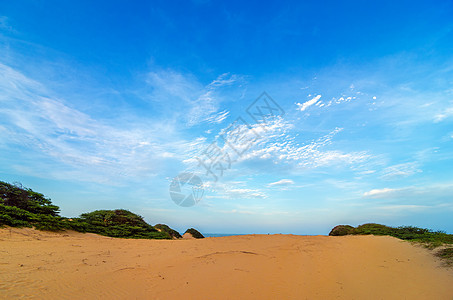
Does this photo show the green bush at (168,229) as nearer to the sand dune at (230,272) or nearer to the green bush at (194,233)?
the green bush at (194,233)

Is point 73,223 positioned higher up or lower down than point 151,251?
higher up

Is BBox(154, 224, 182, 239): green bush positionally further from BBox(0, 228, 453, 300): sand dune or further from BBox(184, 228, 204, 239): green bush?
BBox(0, 228, 453, 300): sand dune

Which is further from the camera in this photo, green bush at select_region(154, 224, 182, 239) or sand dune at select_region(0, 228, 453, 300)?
green bush at select_region(154, 224, 182, 239)

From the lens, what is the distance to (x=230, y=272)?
6535mm

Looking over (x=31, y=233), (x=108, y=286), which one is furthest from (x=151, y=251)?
(x=31, y=233)

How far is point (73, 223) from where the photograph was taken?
47.1ft

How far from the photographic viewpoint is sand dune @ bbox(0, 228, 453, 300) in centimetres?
529

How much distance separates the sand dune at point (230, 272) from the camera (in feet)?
17.4

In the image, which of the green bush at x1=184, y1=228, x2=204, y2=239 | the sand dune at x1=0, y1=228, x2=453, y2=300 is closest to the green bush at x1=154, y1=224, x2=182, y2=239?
the green bush at x1=184, y1=228, x2=204, y2=239

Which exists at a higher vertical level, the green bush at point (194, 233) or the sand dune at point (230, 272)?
the green bush at point (194, 233)

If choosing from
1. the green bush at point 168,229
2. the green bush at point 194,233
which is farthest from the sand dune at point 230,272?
the green bush at point 194,233

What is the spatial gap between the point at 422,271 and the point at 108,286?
28.8 ft

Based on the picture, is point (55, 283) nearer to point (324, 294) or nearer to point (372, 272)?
point (324, 294)

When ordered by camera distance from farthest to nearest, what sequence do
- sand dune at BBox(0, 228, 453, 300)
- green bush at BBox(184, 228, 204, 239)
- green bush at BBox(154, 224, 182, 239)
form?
1. green bush at BBox(184, 228, 204, 239)
2. green bush at BBox(154, 224, 182, 239)
3. sand dune at BBox(0, 228, 453, 300)
